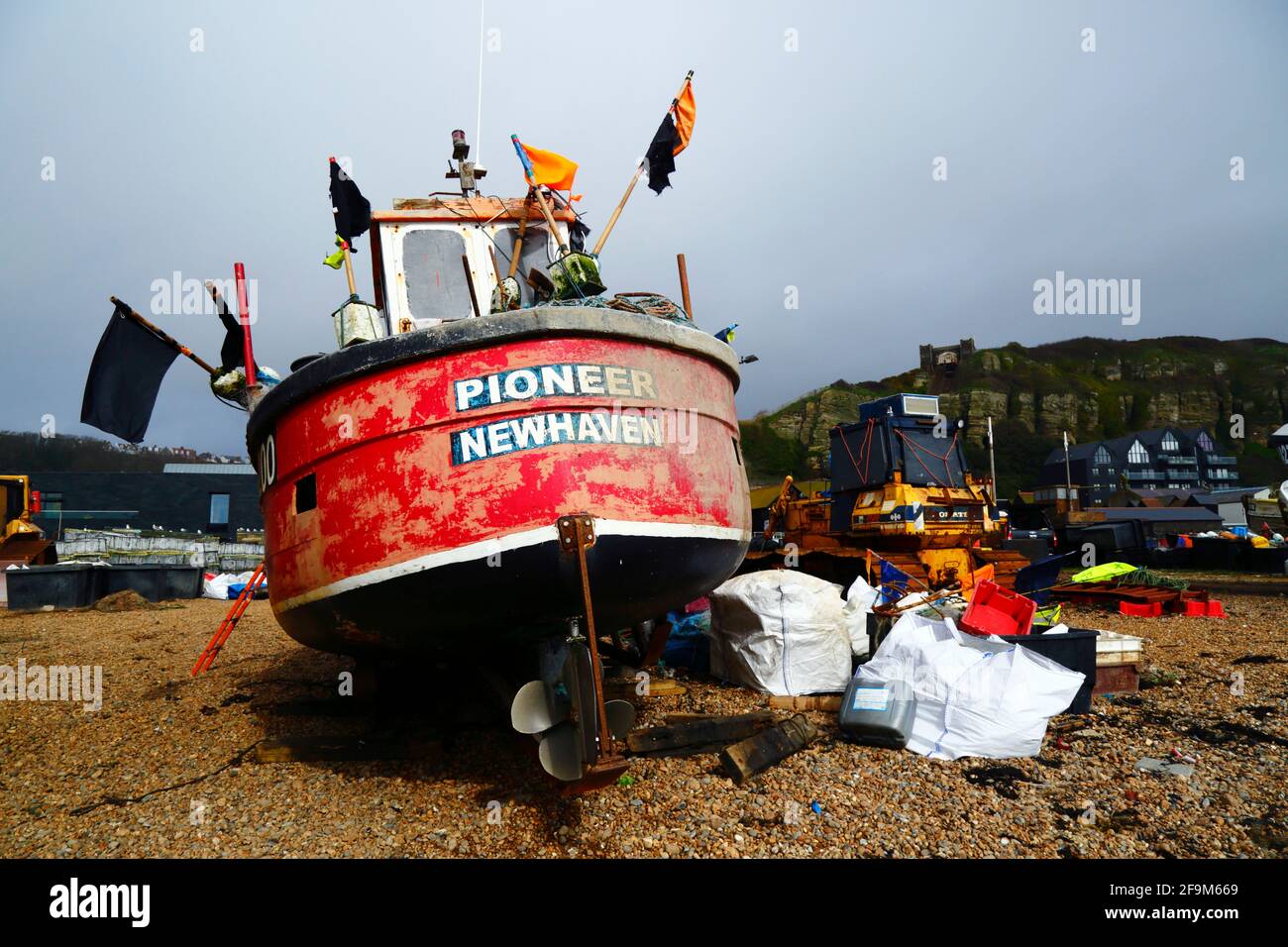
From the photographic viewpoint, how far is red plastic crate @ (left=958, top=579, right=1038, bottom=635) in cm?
481

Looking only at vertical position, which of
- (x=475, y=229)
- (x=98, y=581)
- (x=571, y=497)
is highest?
(x=475, y=229)

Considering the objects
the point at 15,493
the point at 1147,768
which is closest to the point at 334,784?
the point at 1147,768

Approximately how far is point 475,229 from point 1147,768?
4.75 m

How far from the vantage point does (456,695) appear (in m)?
4.75

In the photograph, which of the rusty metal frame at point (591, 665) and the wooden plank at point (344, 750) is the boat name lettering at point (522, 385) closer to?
the rusty metal frame at point (591, 665)

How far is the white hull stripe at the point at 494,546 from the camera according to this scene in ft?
9.53

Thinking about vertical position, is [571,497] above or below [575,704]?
above

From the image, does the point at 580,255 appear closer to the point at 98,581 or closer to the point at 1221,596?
the point at 1221,596

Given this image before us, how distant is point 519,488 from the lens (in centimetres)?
294

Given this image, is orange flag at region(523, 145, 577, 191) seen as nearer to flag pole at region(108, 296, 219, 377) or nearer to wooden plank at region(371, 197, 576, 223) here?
wooden plank at region(371, 197, 576, 223)

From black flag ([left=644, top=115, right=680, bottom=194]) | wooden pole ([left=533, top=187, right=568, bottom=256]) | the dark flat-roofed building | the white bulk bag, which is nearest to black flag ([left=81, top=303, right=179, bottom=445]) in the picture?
wooden pole ([left=533, top=187, right=568, bottom=256])

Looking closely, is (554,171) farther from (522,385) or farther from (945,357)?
(945,357)

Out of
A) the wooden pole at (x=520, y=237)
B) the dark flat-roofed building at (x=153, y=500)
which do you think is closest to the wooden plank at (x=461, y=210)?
the wooden pole at (x=520, y=237)

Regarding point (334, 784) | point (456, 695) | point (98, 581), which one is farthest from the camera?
point (98, 581)
